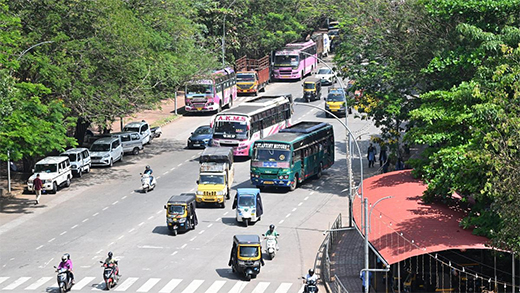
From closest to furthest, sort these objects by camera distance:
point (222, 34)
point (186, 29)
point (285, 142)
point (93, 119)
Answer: point (285, 142) < point (93, 119) < point (186, 29) < point (222, 34)

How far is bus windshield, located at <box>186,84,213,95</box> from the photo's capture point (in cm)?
7612

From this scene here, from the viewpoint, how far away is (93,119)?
185 feet

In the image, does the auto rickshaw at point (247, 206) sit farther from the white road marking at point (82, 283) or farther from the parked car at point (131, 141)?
the parked car at point (131, 141)

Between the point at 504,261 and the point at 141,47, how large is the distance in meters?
A: 32.0

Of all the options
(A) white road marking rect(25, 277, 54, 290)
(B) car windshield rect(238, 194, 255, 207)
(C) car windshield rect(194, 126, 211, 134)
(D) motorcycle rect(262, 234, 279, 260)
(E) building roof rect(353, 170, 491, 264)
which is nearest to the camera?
(E) building roof rect(353, 170, 491, 264)

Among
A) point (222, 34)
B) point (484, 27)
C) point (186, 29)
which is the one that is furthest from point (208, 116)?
point (484, 27)

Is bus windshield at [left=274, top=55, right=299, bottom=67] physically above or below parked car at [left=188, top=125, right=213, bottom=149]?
above

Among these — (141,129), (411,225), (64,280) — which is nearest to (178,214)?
(64,280)

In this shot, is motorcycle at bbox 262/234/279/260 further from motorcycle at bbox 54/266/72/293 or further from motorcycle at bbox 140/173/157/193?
motorcycle at bbox 140/173/157/193

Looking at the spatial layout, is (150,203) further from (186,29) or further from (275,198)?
(186,29)

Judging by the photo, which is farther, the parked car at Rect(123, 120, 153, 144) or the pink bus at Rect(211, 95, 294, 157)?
the parked car at Rect(123, 120, 153, 144)

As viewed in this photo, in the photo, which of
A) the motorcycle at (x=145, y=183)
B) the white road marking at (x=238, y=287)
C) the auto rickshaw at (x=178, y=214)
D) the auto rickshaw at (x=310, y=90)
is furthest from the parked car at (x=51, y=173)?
the auto rickshaw at (x=310, y=90)

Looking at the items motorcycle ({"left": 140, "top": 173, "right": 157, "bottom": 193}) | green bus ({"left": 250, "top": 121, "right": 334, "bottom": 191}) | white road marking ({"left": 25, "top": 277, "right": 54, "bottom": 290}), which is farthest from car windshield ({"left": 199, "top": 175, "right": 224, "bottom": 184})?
white road marking ({"left": 25, "top": 277, "right": 54, "bottom": 290})

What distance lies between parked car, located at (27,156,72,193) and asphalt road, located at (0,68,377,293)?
2.32ft
